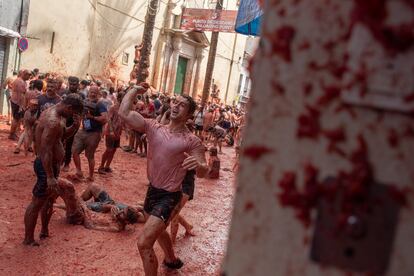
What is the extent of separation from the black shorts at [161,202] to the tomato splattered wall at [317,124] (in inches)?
127

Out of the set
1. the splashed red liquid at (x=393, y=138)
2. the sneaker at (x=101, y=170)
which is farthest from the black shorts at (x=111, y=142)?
the splashed red liquid at (x=393, y=138)

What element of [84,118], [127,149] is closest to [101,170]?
[84,118]

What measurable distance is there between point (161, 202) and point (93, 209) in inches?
120

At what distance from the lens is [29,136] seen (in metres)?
9.26

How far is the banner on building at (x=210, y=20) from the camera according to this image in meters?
17.6

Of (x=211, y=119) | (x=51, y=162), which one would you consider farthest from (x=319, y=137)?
(x=211, y=119)

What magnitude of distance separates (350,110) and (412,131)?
12 centimetres

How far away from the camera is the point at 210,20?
18594mm

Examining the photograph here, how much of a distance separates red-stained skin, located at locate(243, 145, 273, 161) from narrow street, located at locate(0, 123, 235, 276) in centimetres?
444

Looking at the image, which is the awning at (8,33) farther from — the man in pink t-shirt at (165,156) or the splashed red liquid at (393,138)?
the splashed red liquid at (393,138)

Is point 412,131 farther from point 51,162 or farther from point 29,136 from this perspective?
point 29,136

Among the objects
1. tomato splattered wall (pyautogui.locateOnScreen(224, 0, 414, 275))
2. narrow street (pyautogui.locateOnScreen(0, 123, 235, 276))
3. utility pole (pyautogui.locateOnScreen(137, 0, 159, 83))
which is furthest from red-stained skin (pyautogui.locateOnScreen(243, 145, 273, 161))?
utility pole (pyautogui.locateOnScreen(137, 0, 159, 83))

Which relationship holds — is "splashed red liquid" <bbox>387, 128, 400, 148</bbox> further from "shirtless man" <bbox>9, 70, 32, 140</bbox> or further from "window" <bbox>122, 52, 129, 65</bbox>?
"window" <bbox>122, 52, 129, 65</bbox>

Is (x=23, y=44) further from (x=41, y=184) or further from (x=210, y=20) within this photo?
(x=41, y=184)
